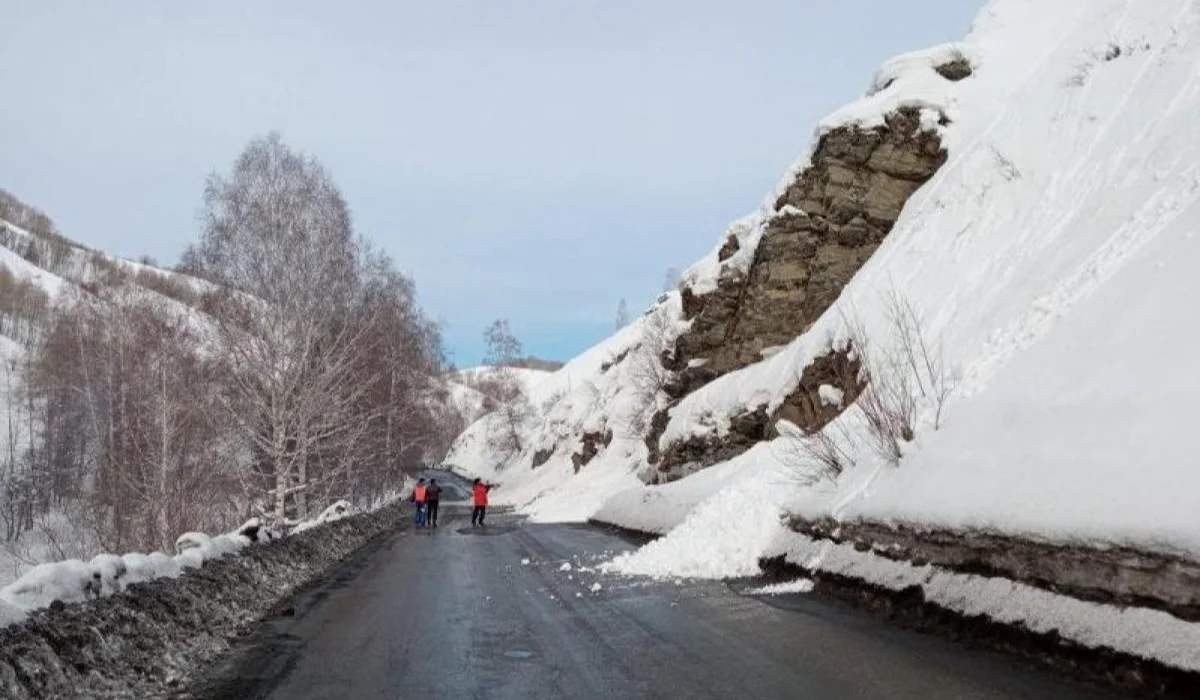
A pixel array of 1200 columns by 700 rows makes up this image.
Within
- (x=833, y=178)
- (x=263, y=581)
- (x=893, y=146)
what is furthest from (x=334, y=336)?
(x=893, y=146)

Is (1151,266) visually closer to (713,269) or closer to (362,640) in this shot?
(362,640)

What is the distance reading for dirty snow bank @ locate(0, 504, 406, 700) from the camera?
6.06 m

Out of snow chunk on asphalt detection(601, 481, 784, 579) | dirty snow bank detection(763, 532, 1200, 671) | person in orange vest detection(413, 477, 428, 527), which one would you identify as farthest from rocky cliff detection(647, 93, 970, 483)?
dirty snow bank detection(763, 532, 1200, 671)

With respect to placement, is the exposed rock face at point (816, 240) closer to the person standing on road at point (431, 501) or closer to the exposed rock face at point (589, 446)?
the person standing on road at point (431, 501)

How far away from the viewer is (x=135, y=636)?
760 cm

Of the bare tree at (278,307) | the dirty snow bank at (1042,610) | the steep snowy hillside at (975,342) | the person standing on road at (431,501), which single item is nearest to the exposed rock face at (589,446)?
the steep snowy hillside at (975,342)

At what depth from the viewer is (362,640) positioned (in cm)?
855

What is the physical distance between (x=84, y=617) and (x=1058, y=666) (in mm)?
7710

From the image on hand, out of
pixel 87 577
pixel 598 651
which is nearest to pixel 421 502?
pixel 87 577

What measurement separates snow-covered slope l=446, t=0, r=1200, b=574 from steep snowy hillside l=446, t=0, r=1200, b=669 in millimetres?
41

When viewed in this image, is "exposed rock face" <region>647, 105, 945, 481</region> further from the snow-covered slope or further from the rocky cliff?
the snow-covered slope

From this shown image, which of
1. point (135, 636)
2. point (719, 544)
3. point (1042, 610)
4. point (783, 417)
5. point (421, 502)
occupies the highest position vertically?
point (783, 417)

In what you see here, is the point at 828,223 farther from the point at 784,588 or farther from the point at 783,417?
the point at 784,588

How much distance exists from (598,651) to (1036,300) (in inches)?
325
